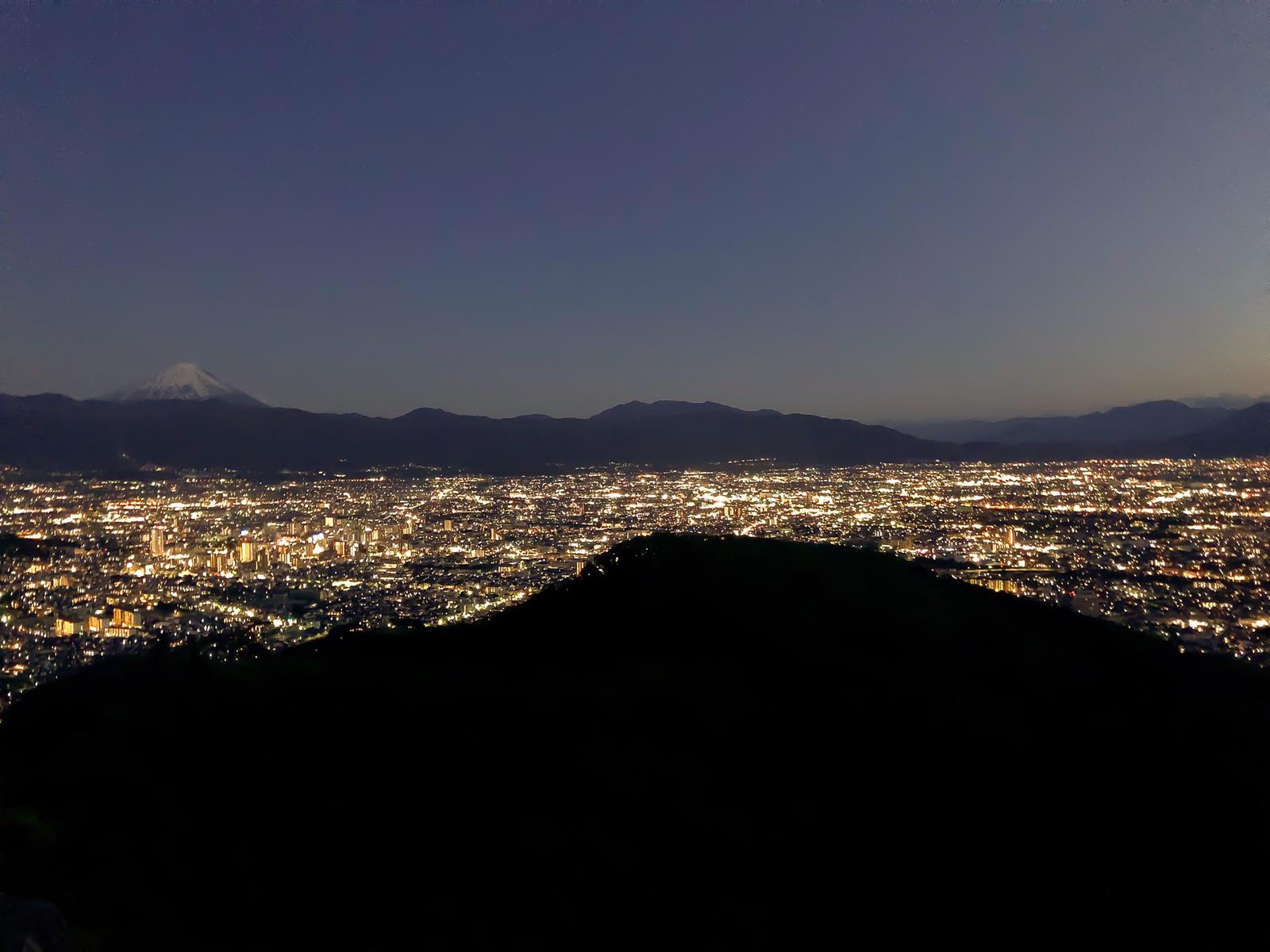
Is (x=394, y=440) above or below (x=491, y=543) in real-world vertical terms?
above

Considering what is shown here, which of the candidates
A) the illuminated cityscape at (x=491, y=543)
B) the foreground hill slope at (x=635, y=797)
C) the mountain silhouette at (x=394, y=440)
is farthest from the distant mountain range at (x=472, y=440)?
the foreground hill slope at (x=635, y=797)

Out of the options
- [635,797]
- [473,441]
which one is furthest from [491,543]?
[473,441]

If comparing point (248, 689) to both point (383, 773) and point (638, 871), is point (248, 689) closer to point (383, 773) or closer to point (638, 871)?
point (383, 773)

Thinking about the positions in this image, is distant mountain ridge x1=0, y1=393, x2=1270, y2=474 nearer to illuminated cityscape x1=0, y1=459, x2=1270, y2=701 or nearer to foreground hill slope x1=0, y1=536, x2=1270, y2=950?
illuminated cityscape x1=0, y1=459, x2=1270, y2=701

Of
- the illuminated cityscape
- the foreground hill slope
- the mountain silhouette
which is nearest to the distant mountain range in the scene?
the mountain silhouette

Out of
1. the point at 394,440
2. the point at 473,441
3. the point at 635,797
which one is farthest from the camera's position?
the point at 473,441

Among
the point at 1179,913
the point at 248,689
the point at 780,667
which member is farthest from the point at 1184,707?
the point at 248,689

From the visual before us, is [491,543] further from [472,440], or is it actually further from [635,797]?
[472,440]
